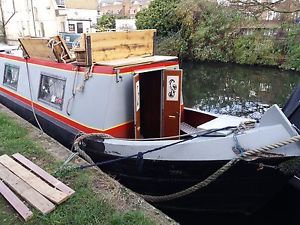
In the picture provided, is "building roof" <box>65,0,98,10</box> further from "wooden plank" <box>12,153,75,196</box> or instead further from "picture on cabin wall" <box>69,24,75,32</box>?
"wooden plank" <box>12,153,75,196</box>

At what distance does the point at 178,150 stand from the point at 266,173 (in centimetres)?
103

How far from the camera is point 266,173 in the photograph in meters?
3.55

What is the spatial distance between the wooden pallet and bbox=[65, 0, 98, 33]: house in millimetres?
28818

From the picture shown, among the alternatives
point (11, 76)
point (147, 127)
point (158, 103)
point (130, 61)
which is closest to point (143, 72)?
point (130, 61)

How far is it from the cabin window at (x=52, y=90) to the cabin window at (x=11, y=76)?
1.22m

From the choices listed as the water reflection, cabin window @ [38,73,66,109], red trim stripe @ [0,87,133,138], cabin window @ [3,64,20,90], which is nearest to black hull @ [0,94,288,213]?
red trim stripe @ [0,87,133,138]

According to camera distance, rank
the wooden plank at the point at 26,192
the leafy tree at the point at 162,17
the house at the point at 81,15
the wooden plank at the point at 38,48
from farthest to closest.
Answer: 1. the house at the point at 81,15
2. the leafy tree at the point at 162,17
3. the wooden plank at the point at 38,48
4. the wooden plank at the point at 26,192

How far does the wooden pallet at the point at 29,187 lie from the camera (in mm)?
3227

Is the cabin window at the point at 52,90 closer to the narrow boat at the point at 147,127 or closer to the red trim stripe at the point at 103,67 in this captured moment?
the narrow boat at the point at 147,127

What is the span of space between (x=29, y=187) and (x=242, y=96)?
9.89 metres

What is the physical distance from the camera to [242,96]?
39.3ft

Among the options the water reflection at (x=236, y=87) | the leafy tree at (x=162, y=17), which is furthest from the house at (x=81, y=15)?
the water reflection at (x=236, y=87)

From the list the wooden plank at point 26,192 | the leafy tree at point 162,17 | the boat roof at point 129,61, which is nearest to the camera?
the wooden plank at point 26,192

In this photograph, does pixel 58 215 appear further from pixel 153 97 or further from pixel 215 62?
pixel 215 62
